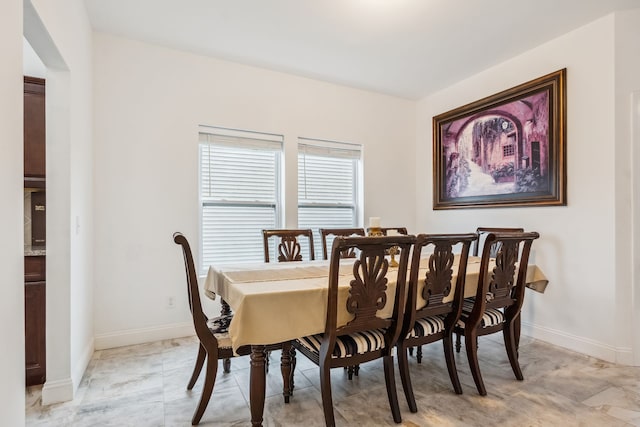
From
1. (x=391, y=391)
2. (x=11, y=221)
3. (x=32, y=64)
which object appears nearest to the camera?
(x=11, y=221)

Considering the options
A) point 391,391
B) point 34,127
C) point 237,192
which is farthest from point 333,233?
point 34,127

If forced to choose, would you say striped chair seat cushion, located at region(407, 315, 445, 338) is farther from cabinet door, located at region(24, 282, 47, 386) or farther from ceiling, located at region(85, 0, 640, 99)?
cabinet door, located at region(24, 282, 47, 386)

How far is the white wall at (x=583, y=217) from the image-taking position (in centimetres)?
264

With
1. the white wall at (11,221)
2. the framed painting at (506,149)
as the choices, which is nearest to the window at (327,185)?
the framed painting at (506,149)

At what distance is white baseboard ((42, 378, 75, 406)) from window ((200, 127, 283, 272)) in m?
1.49

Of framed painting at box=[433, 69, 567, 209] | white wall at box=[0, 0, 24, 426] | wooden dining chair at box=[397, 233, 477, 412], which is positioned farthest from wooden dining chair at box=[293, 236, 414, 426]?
framed painting at box=[433, 69, 567, 209]

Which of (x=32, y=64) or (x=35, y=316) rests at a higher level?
(x=32, y=64)

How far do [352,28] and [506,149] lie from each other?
198 cm

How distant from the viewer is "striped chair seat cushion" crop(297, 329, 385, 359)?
5.57 ft

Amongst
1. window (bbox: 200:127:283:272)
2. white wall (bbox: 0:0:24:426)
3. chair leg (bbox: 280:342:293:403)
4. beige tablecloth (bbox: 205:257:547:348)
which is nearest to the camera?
white wall (bbox: 0:0:24:426)

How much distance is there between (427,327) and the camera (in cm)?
203

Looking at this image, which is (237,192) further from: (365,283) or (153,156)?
(365,283)

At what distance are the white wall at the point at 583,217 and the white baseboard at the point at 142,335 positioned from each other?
3.35m

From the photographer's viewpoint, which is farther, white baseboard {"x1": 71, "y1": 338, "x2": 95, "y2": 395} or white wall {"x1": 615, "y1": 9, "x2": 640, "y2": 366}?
white wall {"x1": 615, "y1": 9, "x2": 640, "y2": 366}
